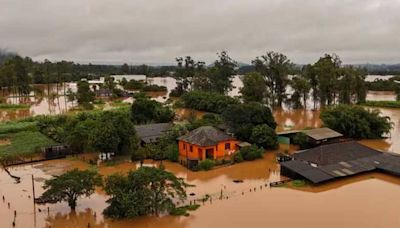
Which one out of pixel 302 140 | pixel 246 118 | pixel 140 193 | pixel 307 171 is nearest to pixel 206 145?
pixel 246 118

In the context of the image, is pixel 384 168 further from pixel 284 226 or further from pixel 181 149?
pixel 181 149

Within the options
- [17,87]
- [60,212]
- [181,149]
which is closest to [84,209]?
[60,212]

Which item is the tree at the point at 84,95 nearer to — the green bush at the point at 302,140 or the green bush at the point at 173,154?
the green bush at the point at 173,154

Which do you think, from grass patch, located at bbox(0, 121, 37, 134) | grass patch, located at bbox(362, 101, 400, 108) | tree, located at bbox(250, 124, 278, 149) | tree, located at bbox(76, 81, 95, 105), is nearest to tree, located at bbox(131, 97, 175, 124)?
grass patch, located at bbox(0, 121, 37, 134)

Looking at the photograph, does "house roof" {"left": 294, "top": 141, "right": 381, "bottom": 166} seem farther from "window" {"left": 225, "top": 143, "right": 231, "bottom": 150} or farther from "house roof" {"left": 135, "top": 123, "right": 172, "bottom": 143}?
"house roof" {"left": 135, "top": 123, "right": 172, "bottom": 143}

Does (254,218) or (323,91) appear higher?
(323,91)

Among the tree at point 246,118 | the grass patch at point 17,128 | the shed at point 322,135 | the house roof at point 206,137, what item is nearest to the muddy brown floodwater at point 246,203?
the house roof at point 206,137
